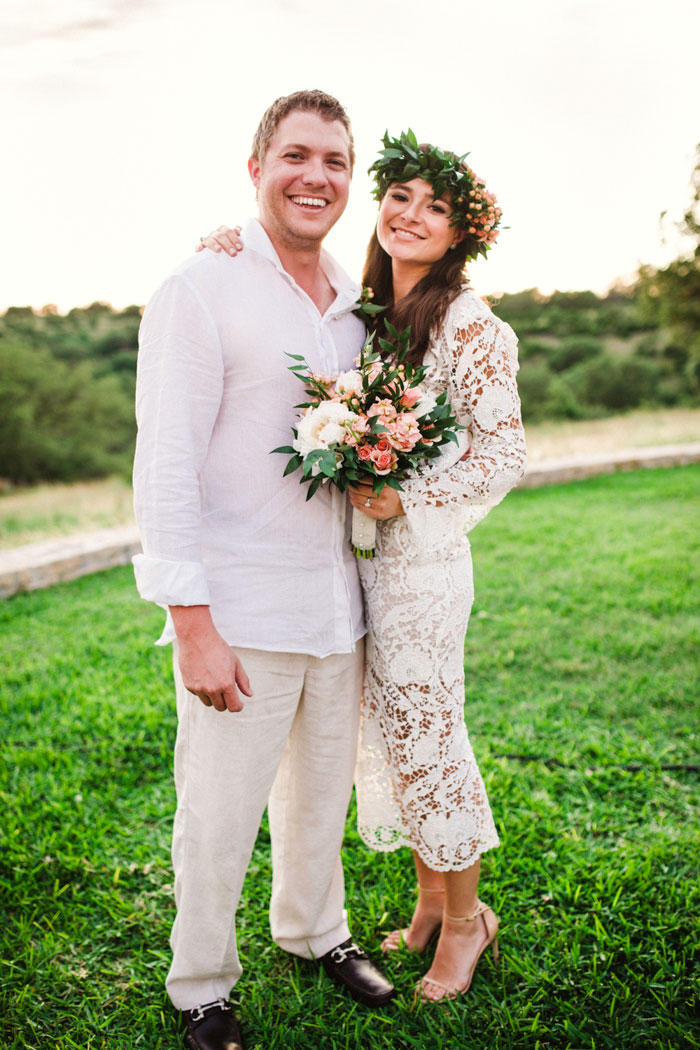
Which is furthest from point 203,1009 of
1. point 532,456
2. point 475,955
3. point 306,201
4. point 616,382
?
point 616,382

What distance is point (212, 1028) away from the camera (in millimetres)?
2219

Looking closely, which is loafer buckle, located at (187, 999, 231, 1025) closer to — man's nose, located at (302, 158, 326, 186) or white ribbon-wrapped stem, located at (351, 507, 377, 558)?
white ribbon-wrapped stem, located at (351, 507, 377, 558)

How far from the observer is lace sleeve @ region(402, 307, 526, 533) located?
2207 mm

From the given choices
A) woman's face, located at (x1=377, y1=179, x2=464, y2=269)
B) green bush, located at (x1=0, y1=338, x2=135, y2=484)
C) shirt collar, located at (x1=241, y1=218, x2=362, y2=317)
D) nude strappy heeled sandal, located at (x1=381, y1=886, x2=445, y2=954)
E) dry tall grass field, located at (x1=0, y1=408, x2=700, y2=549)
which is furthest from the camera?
green bush, located at (x1=0, y1=338, x2=135, y2=484)

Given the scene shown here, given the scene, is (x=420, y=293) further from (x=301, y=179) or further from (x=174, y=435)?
(x=174, y=435)

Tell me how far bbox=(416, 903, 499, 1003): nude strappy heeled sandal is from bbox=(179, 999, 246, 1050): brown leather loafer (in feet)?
1.93

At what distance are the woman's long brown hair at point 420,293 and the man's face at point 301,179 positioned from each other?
363 mm

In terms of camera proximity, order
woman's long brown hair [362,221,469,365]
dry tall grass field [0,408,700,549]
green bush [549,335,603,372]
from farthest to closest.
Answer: green bush [549,335,603,372], dry tall grass field [0,408,700,549], woman's long brown hair [362,221,469,365]

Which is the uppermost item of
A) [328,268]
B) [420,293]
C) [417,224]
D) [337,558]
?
[417,224]

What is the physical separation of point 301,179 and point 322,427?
0.76m

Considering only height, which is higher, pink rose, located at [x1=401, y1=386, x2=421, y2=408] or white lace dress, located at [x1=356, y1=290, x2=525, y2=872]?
pink rose, located at [x1=401, y1=386, x2=421, y2=408]

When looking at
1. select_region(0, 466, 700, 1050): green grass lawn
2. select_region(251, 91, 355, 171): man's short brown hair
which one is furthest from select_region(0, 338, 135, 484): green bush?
select_region(251, 91, 355, 171): man's short brown hair

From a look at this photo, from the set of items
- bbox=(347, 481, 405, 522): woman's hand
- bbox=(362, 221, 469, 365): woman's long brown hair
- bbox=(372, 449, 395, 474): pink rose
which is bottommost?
bbox=(347, 481, 405, 522): woman's hand

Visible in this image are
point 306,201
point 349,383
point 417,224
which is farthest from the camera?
point 417,224
